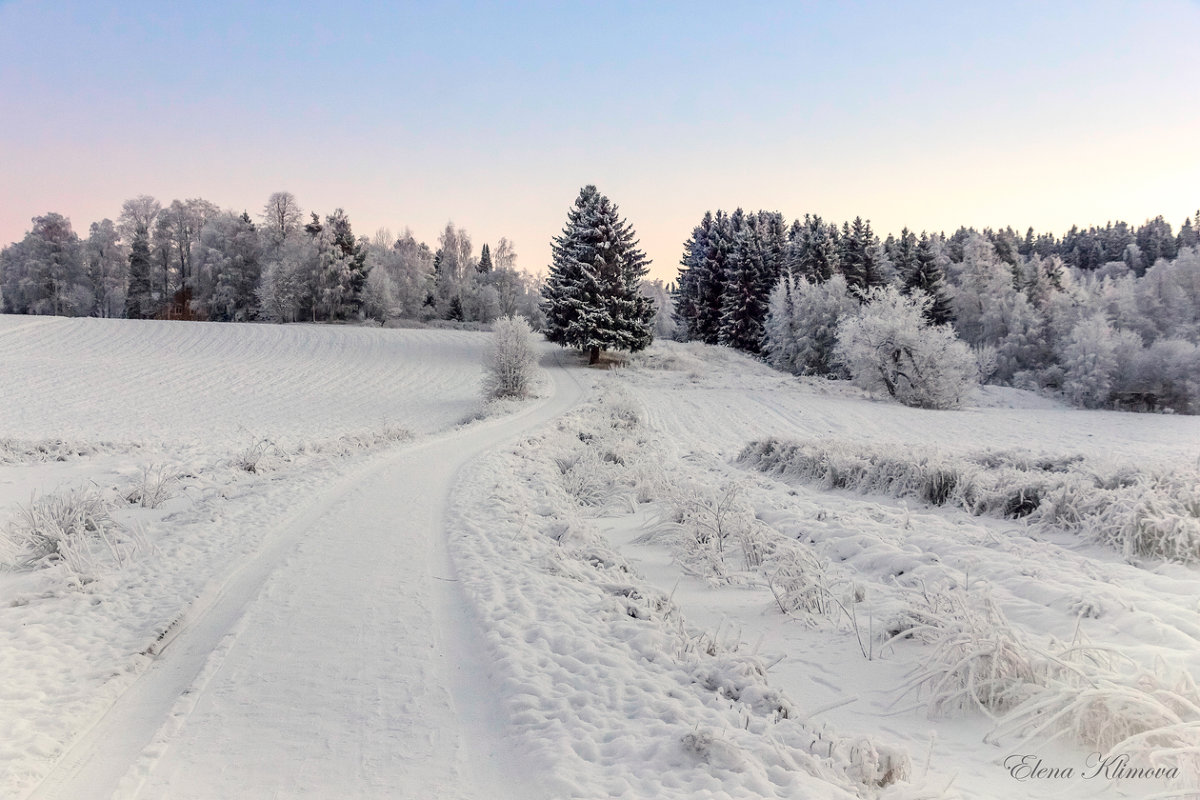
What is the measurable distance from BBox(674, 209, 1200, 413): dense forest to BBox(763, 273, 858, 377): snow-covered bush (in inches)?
4.1

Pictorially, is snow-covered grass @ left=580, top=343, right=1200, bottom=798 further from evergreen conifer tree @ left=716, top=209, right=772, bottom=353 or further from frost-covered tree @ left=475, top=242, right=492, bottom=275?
frost-covered tree @ left=475, top=242, right=492, bottom=275

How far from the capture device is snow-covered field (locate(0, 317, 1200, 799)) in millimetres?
3518

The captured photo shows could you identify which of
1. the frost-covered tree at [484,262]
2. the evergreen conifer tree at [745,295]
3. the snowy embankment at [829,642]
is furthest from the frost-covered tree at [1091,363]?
the frost-covered tree at [484,262]

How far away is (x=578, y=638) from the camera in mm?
5344

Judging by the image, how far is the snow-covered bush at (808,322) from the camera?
47.5 m

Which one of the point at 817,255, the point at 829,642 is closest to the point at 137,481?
the point at 829,642

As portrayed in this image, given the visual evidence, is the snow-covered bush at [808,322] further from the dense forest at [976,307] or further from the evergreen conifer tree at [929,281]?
the evergreen conifer tree at [929,281]

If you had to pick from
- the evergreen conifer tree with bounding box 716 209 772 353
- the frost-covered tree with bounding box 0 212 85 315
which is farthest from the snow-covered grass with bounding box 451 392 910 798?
the frost-covered tree with bounding box 0 212 85 315

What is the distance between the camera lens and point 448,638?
5391 mm

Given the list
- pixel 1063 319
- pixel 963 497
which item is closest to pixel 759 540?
pixel 963 497

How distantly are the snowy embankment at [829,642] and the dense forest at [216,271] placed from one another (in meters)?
55.0

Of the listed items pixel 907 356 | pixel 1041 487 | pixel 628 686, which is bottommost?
pixel 628 686

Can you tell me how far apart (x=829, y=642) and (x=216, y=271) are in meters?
71.9

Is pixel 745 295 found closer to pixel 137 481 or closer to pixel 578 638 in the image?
pixel 137 481
